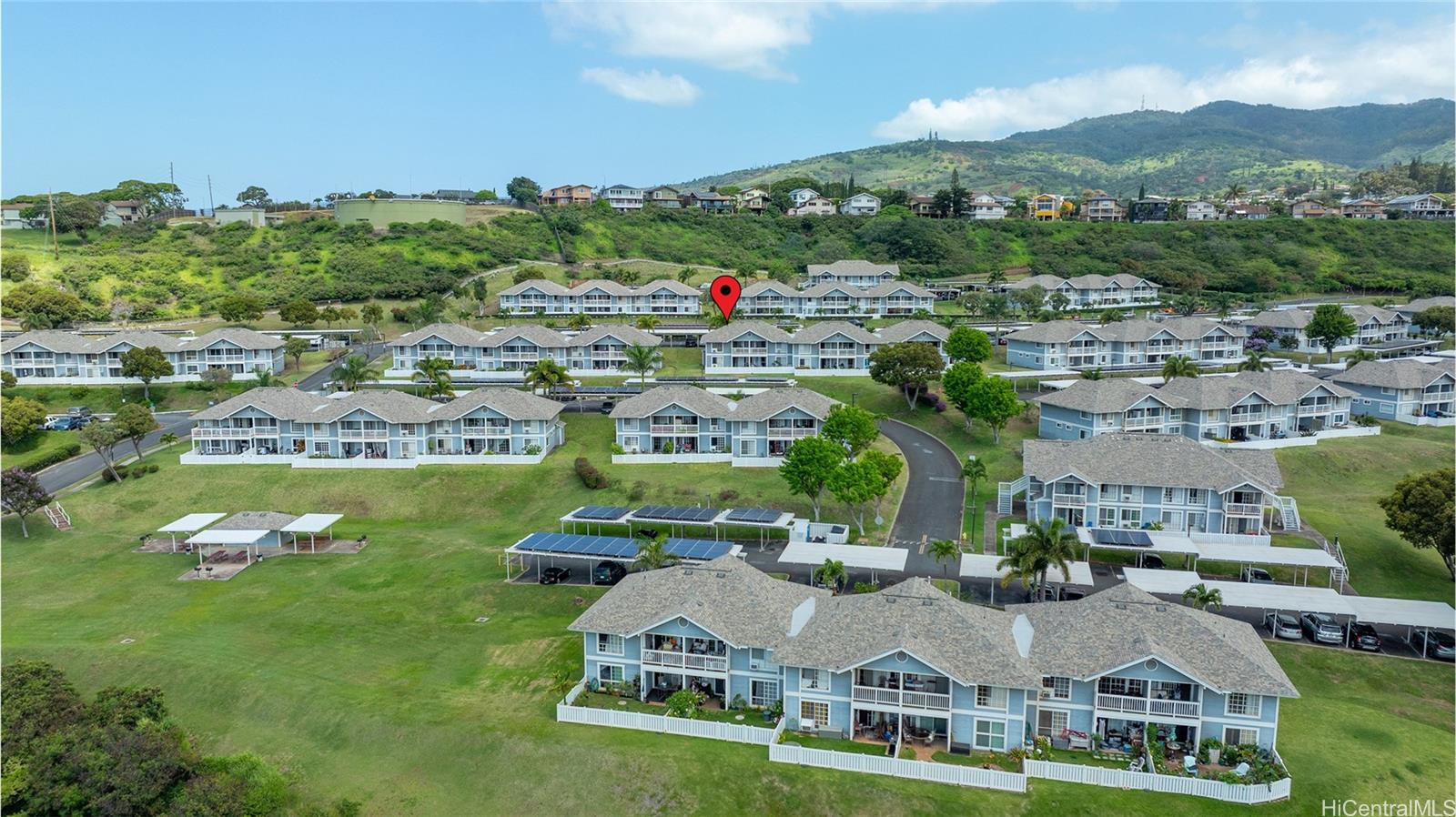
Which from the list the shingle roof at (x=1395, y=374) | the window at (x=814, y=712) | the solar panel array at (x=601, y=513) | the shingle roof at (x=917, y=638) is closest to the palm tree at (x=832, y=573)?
the shingle roof at (x=917, y=638)

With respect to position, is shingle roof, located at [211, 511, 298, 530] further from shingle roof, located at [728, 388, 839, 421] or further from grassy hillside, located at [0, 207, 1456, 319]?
grassy hillside, located at [0, 207, 1456, 319]

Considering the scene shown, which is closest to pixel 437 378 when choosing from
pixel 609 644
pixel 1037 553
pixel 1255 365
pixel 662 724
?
pixel 609 644

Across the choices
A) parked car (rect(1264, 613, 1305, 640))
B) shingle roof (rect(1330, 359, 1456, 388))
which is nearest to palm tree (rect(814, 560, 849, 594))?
parked car (rect(1264, 613, 1305, 640))

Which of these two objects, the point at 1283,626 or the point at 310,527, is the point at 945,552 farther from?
the point at 310,527

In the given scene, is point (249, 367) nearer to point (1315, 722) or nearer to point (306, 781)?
point (306, 781)

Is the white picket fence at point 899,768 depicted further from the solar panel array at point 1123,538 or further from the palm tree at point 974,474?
the palm tree at point 974,474
